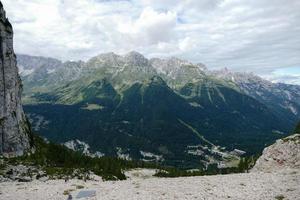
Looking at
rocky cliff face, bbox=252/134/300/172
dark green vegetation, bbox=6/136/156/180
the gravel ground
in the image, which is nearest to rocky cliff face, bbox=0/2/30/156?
dark green vegetation, bbox=6/136/156/180

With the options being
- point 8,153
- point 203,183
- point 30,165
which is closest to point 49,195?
point 203,183

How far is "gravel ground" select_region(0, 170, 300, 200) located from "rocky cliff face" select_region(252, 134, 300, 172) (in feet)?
25.2

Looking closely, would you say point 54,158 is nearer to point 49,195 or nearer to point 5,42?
point 5,42

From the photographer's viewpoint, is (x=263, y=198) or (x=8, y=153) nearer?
(x=263, y=198)

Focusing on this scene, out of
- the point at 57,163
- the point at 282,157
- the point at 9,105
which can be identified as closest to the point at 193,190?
the point at 282,157

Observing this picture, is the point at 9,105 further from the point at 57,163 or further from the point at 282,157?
the point at 282,157

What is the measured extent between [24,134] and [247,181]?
69601 millimetres

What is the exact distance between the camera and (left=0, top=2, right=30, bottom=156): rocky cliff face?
98.8 metres

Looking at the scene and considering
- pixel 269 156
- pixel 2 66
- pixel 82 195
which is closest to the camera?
pixel 82 195

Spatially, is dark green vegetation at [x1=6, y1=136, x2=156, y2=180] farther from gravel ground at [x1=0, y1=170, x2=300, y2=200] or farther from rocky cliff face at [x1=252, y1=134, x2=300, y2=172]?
rocky cliff face at [x1=252, y1=134, x2=300, y2=172]

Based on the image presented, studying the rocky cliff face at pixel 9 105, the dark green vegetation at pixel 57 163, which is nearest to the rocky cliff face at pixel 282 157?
the dark green vegetation at pixel 57 163

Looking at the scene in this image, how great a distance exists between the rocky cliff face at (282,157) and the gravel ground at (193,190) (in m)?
7.68

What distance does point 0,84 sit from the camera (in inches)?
4026

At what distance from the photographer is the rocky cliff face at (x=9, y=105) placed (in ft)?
324
